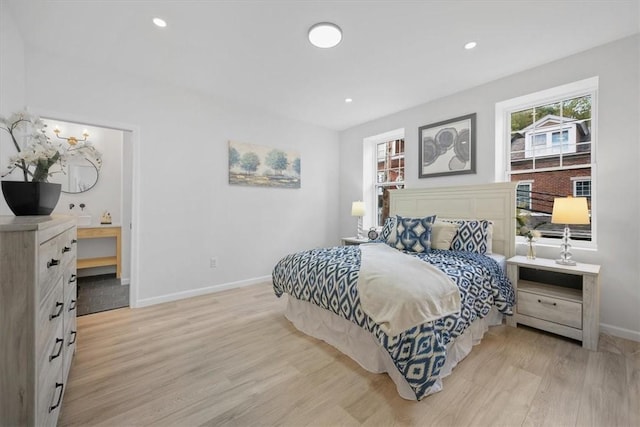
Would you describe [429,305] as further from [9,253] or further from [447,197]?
[447,197]

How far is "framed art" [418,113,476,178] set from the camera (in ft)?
10.6

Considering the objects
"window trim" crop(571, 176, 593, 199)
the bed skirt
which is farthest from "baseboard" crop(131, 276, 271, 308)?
"window trim" crop(571, 176, 593, 199)

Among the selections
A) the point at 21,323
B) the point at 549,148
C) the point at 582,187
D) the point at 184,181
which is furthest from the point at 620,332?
the point at 184,181

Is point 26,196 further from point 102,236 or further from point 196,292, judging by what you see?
point 102,236

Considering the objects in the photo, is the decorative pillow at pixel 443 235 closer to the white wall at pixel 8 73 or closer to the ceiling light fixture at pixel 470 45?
the ceiling light fixture at pixel 470 45

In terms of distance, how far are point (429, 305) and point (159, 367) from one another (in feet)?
6.26

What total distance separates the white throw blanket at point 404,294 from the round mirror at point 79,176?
190 inches

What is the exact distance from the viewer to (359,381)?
1.71 m

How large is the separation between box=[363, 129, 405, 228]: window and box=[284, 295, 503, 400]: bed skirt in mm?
2404

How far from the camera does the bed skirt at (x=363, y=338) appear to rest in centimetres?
170

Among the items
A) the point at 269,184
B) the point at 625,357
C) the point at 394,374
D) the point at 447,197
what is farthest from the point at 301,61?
the point at 625,357

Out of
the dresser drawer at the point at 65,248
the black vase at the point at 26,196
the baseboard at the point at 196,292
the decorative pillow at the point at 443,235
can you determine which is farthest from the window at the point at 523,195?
the black vase at the point at 26,196

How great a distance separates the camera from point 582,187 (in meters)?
2.60

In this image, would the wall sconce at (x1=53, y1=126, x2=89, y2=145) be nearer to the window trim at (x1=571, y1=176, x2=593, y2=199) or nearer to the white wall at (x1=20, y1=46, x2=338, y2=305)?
the white wall at (x1=20, y1=46, x2=338, y2=305)
